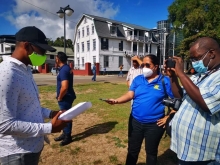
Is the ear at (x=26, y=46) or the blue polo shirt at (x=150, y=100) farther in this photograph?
the blue polo shirt at (x=150, y=100)

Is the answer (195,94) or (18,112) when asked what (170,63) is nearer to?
(195,94)

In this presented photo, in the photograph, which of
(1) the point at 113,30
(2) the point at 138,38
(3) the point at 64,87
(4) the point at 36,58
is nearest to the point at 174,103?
(4) the point at 36,58

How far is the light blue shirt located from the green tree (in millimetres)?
24246

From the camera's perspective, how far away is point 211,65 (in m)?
1.68

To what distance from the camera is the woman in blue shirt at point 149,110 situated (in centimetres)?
252

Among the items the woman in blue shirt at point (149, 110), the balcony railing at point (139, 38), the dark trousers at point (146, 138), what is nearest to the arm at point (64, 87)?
the woman in blue shirt at point (149, 110)

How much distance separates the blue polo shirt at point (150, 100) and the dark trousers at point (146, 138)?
0.34ft

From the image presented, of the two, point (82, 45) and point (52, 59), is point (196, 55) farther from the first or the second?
point (52, 59)

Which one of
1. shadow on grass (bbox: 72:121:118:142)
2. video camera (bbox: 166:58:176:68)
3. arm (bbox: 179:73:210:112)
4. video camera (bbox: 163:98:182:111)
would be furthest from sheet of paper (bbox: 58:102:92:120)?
shadow on grass (bbox: 72:121:118:142)

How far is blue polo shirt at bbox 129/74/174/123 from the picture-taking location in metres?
2.51

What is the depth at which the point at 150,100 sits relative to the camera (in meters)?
2.51

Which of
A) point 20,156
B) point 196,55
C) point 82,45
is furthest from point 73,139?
point 82,45

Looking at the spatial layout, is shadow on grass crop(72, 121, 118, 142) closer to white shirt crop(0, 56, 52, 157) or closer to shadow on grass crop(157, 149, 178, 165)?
shadow on grass crop(157, 149, 178, 165)

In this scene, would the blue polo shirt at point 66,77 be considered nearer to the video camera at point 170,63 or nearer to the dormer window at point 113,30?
the video camera at point 170,63
